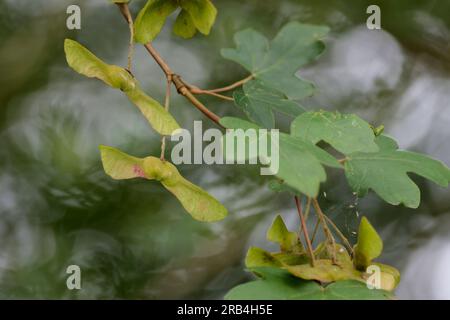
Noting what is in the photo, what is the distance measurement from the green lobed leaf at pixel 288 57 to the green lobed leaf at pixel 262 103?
0.04 feet

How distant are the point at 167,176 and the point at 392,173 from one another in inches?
11.2

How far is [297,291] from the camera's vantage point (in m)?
0.74

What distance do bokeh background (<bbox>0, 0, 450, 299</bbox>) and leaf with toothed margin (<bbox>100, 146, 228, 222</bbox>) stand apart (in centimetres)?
119

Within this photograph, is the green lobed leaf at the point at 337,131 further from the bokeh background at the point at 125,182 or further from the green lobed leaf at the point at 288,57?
the bokeh background at the point at 125,182

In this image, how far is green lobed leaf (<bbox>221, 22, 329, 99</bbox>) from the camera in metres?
0.96

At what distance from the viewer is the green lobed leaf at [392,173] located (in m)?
0.88

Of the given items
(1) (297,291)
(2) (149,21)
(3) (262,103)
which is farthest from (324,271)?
(2) (149,21)

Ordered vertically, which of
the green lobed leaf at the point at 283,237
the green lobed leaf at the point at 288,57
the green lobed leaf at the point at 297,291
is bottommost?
the green lobed leaf at the point at 297,291

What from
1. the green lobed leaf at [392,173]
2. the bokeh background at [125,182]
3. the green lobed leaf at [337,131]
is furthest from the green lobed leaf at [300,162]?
the bokeh background at [125,182]

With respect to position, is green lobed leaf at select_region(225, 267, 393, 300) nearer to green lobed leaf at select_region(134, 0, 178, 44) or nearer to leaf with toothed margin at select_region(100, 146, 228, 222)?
leaf with toothed margin at select_region(100, 146, 228, 222)
